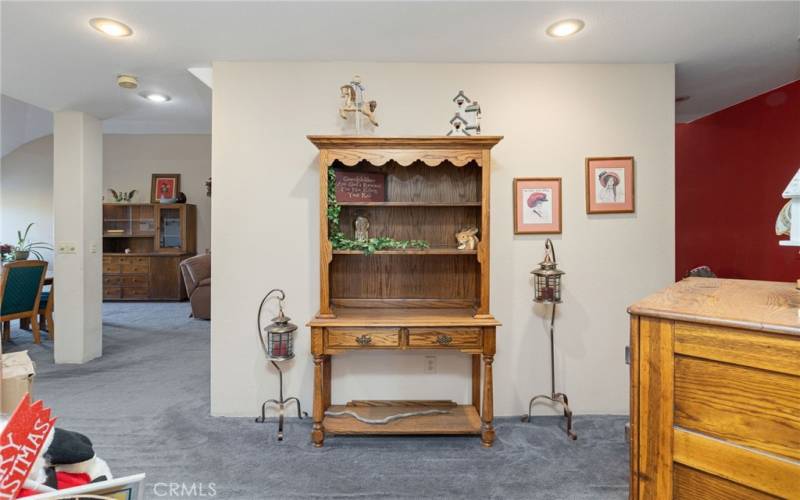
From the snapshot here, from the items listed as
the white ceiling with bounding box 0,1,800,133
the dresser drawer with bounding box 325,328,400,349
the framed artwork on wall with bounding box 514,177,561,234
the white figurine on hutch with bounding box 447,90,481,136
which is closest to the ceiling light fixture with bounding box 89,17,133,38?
the white ceiling with bounding box 0,1,800,133

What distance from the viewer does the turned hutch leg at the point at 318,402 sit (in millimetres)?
2227

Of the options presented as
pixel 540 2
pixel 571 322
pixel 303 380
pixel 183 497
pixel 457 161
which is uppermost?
pixel 540 2

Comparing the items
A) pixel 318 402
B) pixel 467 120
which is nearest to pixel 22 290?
pixel 318 402

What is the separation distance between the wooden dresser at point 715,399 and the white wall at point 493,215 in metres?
1.42

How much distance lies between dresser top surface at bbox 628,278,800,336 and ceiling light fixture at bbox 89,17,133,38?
9.55 ft

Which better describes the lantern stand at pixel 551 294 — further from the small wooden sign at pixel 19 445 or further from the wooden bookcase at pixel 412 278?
the small wooden sign at pixel 19 445

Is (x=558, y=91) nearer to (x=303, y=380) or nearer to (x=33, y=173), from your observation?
(x=303, y=380)

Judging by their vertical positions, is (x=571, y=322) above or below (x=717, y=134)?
below

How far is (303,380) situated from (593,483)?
1.83 m

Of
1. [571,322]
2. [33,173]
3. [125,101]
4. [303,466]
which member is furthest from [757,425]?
[33,173]

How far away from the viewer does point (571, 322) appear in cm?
268

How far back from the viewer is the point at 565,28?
7.16 ft

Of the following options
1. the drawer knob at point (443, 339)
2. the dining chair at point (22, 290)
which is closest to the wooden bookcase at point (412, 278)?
the drawer knob at point (443, 339)

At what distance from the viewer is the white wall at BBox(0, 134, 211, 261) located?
6.88m
